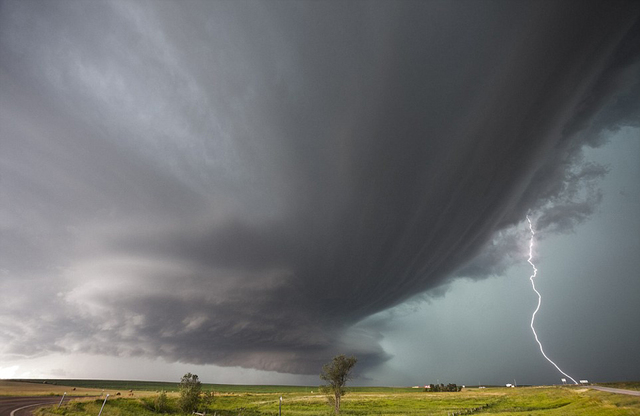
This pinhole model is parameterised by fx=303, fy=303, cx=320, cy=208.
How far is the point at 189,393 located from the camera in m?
75.2

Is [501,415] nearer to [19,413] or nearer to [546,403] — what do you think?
[546,403]

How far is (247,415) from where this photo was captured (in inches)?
2987

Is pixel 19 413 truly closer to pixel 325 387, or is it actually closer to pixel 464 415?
pixel 325 387

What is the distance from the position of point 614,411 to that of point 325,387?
62633 mm

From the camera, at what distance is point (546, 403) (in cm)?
8569

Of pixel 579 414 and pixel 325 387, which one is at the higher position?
pixel 325 387

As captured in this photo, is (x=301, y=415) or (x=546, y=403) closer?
(x=301, y=415)

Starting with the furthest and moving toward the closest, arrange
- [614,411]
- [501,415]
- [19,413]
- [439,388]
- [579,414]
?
1. [439,388]
2. [501,415]
3. [579,414]
4. [614,411]
5. [19,413]

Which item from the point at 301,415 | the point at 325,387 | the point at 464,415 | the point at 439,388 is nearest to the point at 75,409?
the point at 301,415

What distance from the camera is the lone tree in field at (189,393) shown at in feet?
246

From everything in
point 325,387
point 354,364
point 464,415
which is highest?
point 354,364

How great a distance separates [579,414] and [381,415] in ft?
129

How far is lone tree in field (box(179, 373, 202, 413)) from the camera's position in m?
74.9

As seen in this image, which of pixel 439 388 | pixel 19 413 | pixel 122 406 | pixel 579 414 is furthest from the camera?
pixel 439 388
